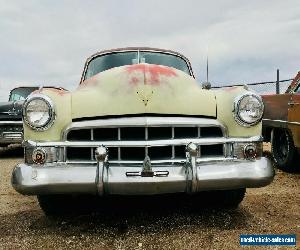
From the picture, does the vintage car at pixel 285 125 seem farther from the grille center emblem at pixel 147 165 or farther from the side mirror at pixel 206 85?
the grille center emblem at pixel 147 165

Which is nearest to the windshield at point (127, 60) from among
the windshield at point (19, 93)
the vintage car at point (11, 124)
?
the vintage car at point (11, 124)

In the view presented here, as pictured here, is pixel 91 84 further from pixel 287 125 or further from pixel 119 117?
pixel 287 125

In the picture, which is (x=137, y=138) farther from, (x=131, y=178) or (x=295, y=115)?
(x=295, y=115)

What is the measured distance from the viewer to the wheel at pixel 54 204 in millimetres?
3822

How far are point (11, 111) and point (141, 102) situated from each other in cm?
660

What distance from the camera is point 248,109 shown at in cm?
353

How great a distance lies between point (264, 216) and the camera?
3.98 metres

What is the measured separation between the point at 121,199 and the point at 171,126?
1.63 m

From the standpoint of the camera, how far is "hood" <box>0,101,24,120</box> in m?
9.20

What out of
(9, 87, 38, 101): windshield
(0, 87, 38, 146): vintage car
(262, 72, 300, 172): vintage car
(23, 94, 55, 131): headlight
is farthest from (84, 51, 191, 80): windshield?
(9, 87, 38, 101): windshield

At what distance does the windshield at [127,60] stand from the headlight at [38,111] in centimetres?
157

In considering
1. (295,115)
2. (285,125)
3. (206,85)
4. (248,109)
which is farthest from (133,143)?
(285,125)

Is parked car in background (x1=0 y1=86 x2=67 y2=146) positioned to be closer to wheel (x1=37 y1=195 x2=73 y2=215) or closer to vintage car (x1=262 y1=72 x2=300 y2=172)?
vintage car (x1=262 y1=72 x2=300 y2=172)

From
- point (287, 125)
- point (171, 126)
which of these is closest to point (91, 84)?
point (171, 126)
